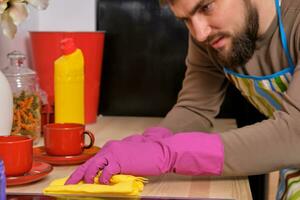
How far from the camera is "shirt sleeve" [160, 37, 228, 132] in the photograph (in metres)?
1.38

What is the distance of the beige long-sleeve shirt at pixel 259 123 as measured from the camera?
3.15 feet

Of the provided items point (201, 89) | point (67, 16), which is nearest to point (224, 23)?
point (201, 89)

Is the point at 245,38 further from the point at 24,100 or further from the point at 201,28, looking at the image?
the point at 24,100

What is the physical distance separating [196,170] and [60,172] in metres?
0.26

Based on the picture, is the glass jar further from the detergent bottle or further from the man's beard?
the man's beard

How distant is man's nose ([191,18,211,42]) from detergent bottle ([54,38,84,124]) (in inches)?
18.4

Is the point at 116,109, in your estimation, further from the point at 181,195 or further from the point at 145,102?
the point at 181,195

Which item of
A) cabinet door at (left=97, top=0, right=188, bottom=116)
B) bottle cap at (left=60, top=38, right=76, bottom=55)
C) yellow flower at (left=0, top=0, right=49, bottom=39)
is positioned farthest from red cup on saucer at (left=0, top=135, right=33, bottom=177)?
cabinet door at (left=97, top=0, right=188, bottom=116)

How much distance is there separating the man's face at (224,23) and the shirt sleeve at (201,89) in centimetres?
22

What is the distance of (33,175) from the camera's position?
3.08 ft

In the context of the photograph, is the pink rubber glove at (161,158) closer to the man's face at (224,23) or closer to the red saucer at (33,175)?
the red saucer at (33,175)

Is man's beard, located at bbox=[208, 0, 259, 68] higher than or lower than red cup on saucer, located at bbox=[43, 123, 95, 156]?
higher

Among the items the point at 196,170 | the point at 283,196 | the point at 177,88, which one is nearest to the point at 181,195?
the point at 196,170

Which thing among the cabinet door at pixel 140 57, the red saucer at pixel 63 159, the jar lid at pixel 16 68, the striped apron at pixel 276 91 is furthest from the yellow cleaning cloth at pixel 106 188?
the cabinet door at pixel 140 57
